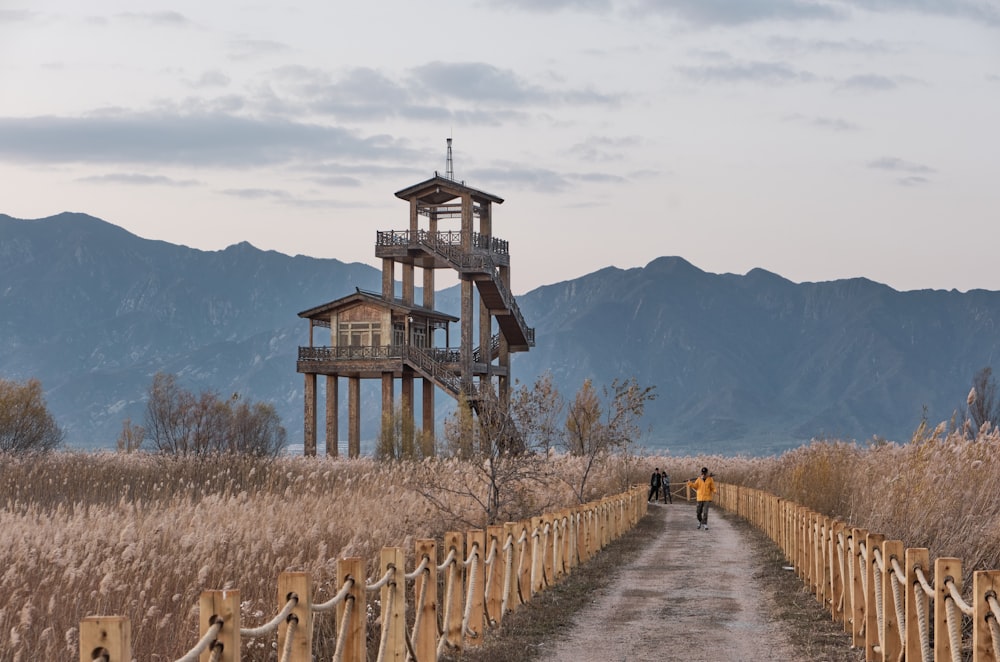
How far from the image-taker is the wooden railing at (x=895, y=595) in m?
9.38

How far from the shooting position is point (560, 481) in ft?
107

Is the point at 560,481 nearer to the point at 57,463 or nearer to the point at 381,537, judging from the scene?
the point at 57,463

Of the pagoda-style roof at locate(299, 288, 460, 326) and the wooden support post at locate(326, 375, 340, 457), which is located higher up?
the pagoda-style roof at locate(299, 288, 460, 326)

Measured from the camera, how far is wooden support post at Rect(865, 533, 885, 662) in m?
12.7

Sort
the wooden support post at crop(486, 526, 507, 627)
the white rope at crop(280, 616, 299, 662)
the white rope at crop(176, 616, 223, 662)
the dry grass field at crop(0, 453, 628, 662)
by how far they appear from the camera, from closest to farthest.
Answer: the white rope at crop(176, 616, 223, 662) < the white rope at crop(280, 616, 299, 662) < the dry grass field at crop(0, 453, 628, 662) < the wooden support post at crop(486, 526, 507, 627)

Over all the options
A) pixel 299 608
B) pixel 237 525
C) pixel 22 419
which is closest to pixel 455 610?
pixel 237 525

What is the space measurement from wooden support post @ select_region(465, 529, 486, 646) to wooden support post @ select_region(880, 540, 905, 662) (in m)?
4.19

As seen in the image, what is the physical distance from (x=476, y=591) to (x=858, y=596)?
4.10 metres

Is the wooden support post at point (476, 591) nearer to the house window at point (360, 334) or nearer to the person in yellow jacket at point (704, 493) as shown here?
the person in yellow jacket at point (704, 493)

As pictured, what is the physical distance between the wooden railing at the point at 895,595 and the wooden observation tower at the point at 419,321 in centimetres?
3499

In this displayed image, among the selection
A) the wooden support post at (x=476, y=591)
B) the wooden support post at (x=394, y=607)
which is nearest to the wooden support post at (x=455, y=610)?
the wooden support post at (x=476, y=591)

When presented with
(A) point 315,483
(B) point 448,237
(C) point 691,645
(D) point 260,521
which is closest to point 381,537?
(D) point 260,521

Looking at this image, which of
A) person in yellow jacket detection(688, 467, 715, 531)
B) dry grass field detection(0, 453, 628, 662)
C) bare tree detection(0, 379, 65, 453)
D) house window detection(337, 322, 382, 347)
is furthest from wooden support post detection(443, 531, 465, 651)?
house window detection(337, 322, 382, 347)

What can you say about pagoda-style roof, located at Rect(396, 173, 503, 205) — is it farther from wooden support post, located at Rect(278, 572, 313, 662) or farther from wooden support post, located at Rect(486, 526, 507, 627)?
wooden support post, located at Rect(278, 572, 313, 662)
